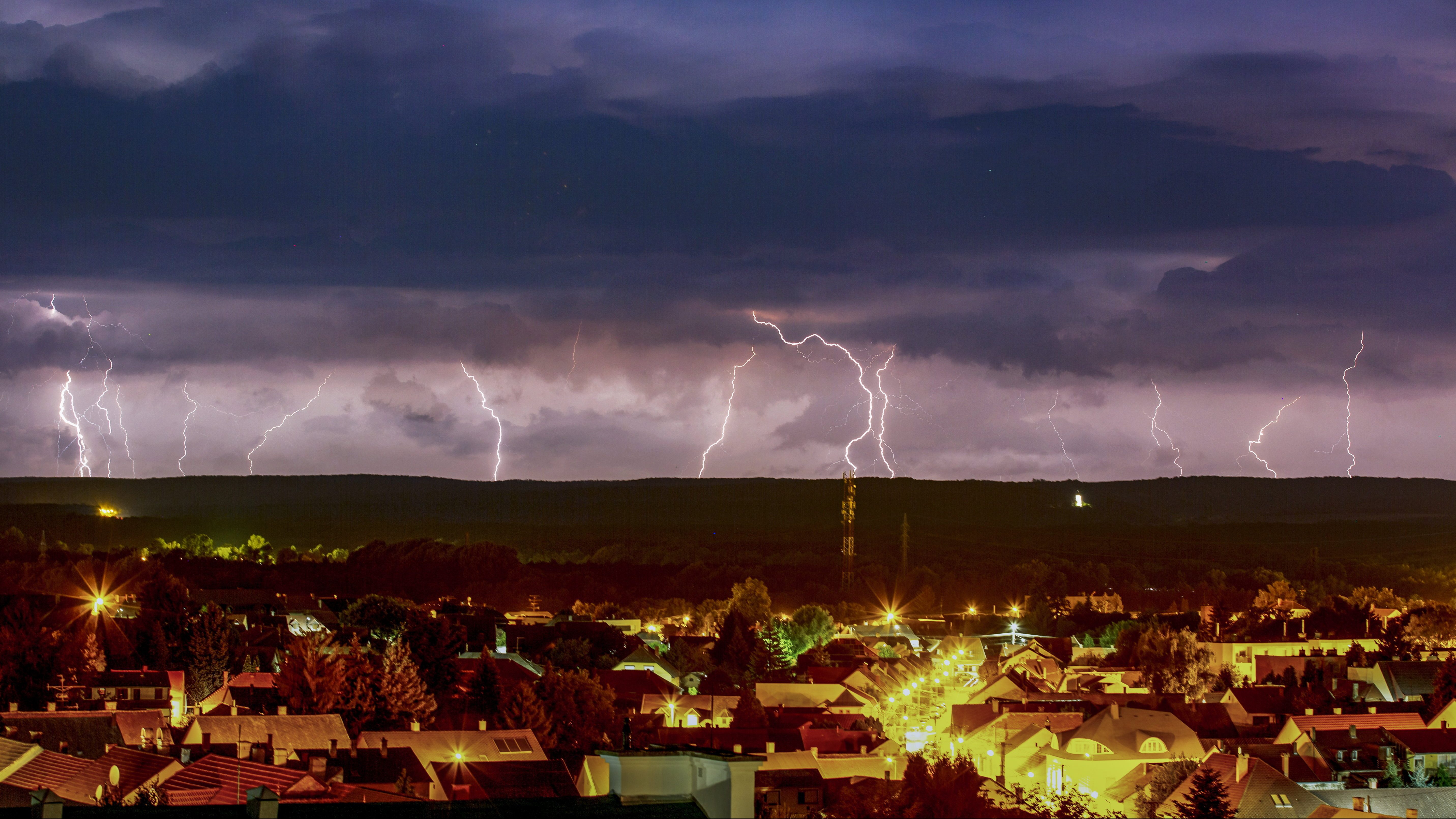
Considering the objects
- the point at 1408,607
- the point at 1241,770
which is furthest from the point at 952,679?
the point at 1408,607

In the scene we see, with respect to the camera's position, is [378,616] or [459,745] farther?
[378,616]

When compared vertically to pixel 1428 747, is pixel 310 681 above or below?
above

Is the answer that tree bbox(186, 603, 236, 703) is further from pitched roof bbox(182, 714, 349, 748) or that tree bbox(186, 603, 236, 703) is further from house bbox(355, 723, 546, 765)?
house bbox(355, 723, 546, 765)

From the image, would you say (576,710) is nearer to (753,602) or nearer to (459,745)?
(459,745)

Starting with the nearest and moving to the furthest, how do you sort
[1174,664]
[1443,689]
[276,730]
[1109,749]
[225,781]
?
[225,781] → [276,730] → [1109,749] → [1443,689] → [1174,664]

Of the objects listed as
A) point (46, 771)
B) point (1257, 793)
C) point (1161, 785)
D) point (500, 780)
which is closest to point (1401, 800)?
point (1257, 793)
